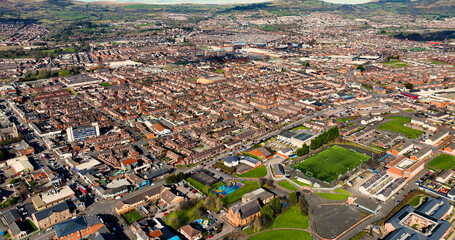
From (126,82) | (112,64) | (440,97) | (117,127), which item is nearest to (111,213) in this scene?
(117,127)

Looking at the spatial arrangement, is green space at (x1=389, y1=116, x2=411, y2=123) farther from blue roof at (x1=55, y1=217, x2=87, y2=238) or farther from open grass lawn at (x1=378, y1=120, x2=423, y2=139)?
blue roof at (x1=55, y1=217, x2=87, y2=238)

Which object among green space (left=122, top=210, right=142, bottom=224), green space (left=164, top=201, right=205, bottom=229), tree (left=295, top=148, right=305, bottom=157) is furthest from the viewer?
tree (left=295, top=148, right=305, bottom=157)

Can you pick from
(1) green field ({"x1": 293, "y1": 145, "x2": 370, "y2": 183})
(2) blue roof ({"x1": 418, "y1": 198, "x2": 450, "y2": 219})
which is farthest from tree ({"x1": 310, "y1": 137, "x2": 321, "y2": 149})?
(2) blue roof ({"x1": 418, "y1": 198, "x2": 450, "y2": 219})

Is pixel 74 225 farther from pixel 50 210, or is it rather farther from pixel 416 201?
pixel 416 201

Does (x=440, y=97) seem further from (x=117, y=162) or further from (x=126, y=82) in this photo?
(x=126, y=82)

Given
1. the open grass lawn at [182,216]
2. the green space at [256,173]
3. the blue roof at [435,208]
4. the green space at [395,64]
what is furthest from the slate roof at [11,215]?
the green space at [395,64]

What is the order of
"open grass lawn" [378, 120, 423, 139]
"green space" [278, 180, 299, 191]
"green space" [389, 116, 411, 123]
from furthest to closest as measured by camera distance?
"green space" [389, 116, 411, 123]
"open grass lawn" [378, 120, 423, 139]
"green space" [278, 180, 299, 191]
